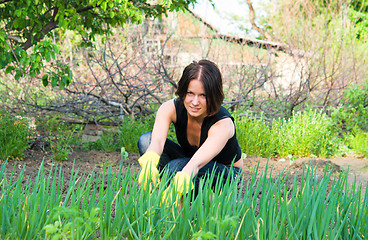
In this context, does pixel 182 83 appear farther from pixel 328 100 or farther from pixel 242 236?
pixel 328 100

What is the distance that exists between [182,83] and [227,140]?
44 centimetres

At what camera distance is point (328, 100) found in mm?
6934

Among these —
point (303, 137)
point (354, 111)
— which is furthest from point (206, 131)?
point (354, 111)

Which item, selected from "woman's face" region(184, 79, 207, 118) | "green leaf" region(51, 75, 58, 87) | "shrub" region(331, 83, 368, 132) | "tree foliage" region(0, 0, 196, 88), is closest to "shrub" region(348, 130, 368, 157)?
"shrub" region(331, 83, 368, 132)

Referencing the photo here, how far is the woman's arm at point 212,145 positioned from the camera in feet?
7.16

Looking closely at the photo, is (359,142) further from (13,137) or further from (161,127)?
(13,137)

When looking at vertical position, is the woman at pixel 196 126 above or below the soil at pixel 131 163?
above

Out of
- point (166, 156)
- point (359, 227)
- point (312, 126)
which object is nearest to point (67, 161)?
point (166, 156)

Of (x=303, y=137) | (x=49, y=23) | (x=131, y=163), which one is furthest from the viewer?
(x=303, y=137)

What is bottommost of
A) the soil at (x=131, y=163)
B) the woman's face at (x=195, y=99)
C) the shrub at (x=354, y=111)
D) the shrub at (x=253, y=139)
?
the soil at (x=131, y=163)

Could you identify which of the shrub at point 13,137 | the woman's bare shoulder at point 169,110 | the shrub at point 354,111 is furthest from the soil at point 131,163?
the woman's bare shoulder at point 169,110

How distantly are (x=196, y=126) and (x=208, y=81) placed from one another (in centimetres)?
44

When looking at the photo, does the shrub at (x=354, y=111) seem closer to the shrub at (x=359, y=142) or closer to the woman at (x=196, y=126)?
the shrub at (x=359, y=142)

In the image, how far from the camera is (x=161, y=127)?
2527mm
